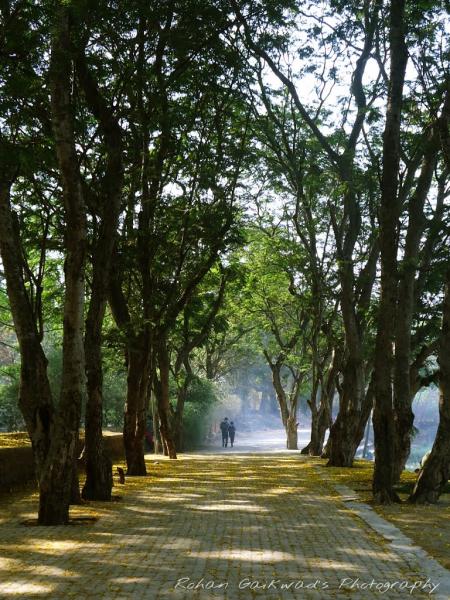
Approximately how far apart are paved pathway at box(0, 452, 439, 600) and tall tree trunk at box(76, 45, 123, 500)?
64 centimetres

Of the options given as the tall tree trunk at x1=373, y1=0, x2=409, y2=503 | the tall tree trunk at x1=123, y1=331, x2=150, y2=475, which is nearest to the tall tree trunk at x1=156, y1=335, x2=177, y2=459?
the tall tree trunk at x1=123, y1=331, x2=150, y2=475

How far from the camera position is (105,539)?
9016 mm

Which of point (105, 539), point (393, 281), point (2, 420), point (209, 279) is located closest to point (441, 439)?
point (393, 281)

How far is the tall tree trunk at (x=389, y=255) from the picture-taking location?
12.7 m

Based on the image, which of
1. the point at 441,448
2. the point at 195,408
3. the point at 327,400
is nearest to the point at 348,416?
the point at 327,400

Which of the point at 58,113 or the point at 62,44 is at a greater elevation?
the point at 62,44

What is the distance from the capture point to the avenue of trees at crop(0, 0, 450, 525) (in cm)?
1056

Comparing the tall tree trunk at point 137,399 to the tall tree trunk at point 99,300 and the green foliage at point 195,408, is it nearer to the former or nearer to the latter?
the tall tree trunk at point 99,300

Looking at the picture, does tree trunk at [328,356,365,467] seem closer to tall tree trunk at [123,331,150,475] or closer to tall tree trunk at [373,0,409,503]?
tall tree trunk at [123,331,150,475]

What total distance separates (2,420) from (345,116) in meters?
27.2

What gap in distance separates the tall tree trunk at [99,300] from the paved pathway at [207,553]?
0.64 m

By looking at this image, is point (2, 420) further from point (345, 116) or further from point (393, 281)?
point (393, 281)

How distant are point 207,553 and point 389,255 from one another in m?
6.95

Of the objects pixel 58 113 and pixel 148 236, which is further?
Result: pixel 148 236
